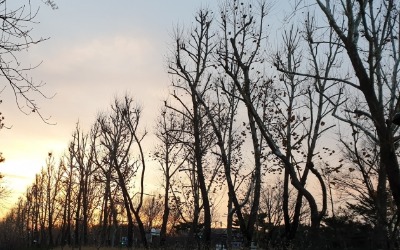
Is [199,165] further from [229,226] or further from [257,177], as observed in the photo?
[257,177]

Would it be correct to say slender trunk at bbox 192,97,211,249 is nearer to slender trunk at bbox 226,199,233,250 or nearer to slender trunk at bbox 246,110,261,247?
slender trunk at bbox 226,199,233,250

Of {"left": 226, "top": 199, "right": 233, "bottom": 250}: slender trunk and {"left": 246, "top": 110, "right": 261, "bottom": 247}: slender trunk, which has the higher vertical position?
{"left": 246, "top": 110, "right": 261, "bottom": 247}: slender trunk

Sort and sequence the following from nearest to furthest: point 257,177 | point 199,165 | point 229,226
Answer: point 257,177 < point 229,226 < point 199,165

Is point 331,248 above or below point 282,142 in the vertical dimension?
below

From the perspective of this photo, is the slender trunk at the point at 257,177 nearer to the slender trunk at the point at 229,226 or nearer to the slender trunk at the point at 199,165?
the slender trunk at the point at 229,226

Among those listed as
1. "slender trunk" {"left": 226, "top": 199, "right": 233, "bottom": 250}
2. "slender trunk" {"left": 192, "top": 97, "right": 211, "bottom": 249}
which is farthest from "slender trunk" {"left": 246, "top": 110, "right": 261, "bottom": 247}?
"slender trunk" {"left": 192, "top": 97, "right": 211, "bottom": 249}

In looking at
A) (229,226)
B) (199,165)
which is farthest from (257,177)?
(199,165)

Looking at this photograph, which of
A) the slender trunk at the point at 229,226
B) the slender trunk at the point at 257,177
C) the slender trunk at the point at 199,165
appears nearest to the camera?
the slender trunk at the point at 257,177

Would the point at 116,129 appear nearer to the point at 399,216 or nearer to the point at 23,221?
the point at 399,216

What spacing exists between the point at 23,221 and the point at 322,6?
263 ft

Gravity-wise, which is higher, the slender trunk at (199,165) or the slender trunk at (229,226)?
the slender trunk at (199,165)

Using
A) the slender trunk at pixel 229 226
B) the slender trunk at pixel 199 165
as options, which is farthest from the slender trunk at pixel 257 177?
the slender trunk at pixel 199 165

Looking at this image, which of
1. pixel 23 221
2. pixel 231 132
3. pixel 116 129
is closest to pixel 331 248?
pixel 231 132

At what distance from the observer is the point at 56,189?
5641cm
